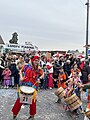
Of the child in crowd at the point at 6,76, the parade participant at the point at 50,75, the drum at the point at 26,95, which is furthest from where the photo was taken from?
the parade participant at the point at 50,75

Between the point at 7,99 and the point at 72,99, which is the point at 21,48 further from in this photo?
the point at 72,99

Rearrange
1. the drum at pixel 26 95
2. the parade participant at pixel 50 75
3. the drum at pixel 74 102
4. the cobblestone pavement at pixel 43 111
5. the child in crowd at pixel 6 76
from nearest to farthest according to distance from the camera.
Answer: the drum at pixel 26 95, the cobblestone pavement at pixel 43 111, the drum at pixel 74 102, the child in crowd at pixel 6 76, the parade participant at pixel 50 75

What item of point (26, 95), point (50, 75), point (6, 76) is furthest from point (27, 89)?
point (50, 75)

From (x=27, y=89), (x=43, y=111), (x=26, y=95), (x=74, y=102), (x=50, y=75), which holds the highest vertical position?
(x=27, y=89)

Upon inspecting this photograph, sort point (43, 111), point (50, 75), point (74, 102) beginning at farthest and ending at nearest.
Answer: point (50, 75) < point (43, 111) < point (74, 102)

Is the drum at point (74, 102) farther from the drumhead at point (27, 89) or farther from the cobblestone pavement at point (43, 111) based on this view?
the drumhead at point (27, 89)

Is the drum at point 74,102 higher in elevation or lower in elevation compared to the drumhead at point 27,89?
lower

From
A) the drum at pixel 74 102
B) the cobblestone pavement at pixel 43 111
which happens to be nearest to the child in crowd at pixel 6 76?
the cobblestone pavement at pixel 43 111

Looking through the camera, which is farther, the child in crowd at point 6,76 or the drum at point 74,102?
the child in crowd at point 6,76

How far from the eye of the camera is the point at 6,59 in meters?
13.7

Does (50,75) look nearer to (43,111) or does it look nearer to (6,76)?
(6,76)

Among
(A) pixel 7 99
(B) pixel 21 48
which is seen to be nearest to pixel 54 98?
(A) pixel 7 99

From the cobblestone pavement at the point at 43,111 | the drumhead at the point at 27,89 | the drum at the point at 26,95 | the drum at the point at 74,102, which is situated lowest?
the cobblestone pavement at the point at 43,111

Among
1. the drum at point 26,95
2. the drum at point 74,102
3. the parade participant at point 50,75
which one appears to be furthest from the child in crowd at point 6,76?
the drum at point 26,95
